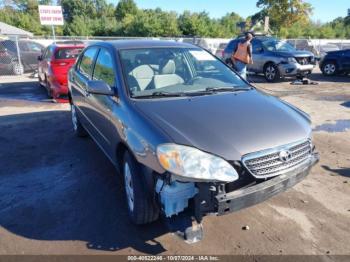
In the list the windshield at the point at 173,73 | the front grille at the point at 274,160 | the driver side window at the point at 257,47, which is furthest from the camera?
the driver side window at the point at 257,47

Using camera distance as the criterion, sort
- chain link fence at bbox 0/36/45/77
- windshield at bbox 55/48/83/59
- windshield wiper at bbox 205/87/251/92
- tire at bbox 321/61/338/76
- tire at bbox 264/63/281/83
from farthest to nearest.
Result: chain link fence at bbox 0/36/45/77 → tire at bbox 321/61/338/76 → tire at bbox 264/63/281/83 → windshield at bbox 55/48/83/59 → windshield wiper at bbox 205/87/251/92

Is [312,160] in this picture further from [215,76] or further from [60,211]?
[60,211]

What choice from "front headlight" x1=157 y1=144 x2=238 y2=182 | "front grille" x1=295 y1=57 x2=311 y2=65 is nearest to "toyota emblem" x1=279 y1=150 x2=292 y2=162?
"front headlight" x1=157 y1=144 x2=238 y2=182

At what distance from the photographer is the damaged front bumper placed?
8.48 feet

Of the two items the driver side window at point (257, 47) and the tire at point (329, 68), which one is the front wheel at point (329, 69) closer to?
the tire at point (329, 68)

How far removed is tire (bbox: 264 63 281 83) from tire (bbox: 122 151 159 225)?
35.0 feet

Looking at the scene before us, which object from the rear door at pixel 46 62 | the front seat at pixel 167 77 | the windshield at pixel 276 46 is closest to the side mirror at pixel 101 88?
the front seat at pixel 167 77

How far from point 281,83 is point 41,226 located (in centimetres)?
1109

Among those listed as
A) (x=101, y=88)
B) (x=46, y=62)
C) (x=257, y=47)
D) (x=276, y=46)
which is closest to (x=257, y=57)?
(x=257, y=47)

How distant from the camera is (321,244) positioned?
306 cm

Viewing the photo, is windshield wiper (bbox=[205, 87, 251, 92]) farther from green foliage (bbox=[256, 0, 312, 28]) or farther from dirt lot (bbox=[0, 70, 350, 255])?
green foliage (bbox=[256, 0, 312, 28])

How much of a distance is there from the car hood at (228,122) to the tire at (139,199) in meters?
0.49

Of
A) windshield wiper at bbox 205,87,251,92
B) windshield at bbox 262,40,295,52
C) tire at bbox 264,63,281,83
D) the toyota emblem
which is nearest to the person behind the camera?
the toyota emblem

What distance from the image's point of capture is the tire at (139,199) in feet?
9.84
